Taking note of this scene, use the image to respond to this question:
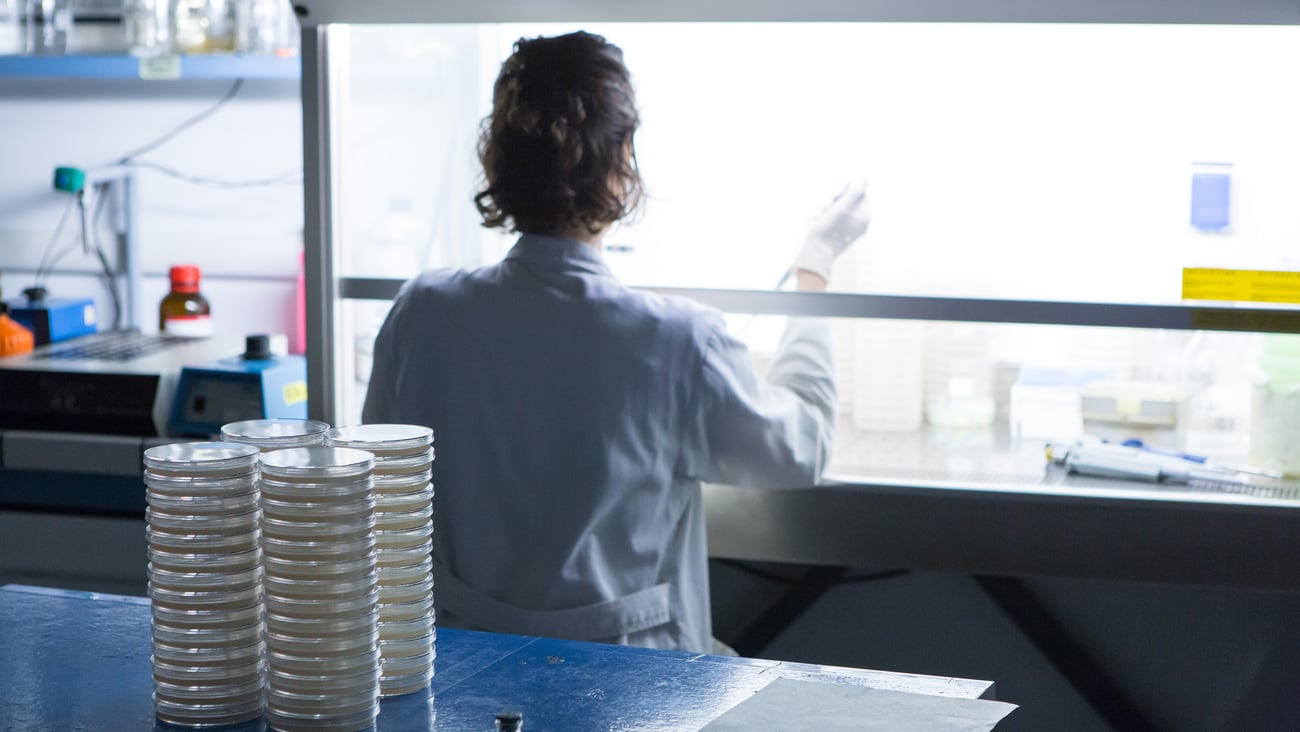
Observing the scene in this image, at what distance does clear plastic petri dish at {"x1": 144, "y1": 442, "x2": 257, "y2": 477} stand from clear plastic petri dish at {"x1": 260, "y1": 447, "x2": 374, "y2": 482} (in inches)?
0.6

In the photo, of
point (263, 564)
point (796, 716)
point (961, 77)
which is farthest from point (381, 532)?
point (961, 77)

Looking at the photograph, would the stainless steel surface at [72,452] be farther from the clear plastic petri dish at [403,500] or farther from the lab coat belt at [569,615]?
the clear plastic petri dish at [403,500]

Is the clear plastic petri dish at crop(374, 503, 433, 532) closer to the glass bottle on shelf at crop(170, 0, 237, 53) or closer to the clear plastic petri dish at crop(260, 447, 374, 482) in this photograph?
the clear plastic petri dish at crop(260, 447, 374, 482)

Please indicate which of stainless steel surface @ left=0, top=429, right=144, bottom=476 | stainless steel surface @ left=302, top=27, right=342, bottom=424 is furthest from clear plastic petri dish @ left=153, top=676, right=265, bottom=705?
stainless steel surface @ left=0, top=429, right=144, bottom=476

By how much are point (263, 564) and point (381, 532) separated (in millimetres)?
114

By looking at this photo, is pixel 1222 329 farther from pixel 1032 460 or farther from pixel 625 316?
pixel 625 316

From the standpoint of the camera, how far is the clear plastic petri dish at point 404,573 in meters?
1.12

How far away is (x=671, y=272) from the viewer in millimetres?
2047

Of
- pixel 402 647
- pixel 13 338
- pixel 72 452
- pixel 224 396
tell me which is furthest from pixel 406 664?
pixel 13 338

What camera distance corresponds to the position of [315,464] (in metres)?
1.01

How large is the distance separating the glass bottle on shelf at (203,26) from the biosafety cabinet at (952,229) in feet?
2.92

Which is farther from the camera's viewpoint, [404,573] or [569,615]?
[569,615]

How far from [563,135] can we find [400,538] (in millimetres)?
699

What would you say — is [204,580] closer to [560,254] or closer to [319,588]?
[319,588]
